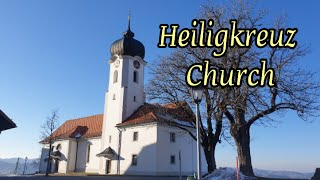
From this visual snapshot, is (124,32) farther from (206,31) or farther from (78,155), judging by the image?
(206,31)

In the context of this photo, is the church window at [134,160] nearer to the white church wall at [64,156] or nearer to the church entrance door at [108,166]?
the church entrance door at [108,166]

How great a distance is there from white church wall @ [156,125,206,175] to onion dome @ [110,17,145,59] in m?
13.0

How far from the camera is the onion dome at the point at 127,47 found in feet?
148

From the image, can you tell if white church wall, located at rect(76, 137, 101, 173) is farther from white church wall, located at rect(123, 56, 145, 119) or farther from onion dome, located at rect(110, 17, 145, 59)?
onion dome, located at rect(110, 17, 145, 59)

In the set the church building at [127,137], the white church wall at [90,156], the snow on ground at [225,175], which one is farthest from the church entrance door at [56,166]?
the snow on ground at [225,175]

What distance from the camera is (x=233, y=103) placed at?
19.8 metres

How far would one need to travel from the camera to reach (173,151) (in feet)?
128

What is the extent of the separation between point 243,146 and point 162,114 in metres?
14.3

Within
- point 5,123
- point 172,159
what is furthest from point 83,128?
point 5,123

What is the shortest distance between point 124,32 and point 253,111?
101 feet

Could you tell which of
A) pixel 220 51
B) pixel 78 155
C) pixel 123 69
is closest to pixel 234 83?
pixel 220 51

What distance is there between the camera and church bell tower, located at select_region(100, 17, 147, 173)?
1677 inches

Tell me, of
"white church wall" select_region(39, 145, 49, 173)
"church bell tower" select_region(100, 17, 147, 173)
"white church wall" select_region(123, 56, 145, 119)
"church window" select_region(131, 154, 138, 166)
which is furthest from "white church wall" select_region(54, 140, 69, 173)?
"church window" select_region(131, 154, 138, 166)

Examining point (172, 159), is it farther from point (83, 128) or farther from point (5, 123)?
point (5, 123)
